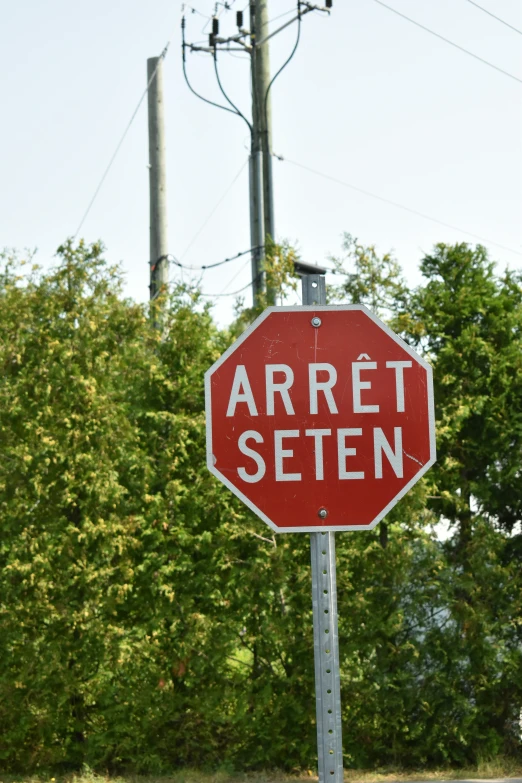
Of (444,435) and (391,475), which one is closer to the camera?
(391,475)

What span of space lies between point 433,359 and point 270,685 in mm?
2912

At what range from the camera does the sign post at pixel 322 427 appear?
2.67 m

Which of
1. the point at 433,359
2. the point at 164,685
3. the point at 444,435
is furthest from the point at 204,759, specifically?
A: the point at 433,359

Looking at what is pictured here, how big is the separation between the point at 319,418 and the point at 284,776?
19.3 ft

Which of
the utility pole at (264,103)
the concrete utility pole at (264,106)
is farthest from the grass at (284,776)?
the utility pole at (264,103)

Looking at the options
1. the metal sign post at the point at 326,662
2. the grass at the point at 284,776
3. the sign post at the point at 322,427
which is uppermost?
the sign post at the point at 322,427

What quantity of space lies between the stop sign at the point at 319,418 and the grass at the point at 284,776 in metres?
5.65

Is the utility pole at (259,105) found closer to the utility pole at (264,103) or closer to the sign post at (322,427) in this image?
the utility pole at (264,103)

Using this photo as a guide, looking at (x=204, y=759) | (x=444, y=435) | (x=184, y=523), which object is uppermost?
(x=444, y=435)

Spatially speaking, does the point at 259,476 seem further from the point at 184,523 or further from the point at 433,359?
the point at 433,359

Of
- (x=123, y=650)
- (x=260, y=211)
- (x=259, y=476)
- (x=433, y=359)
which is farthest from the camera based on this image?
(x=260, y=211)

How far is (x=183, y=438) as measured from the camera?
8039mm

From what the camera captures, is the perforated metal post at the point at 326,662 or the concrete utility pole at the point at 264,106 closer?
the perforated metal post at the point at 326,662

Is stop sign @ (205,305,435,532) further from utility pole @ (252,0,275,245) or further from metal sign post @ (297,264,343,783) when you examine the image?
utility pole @ (252,0,275,245)
